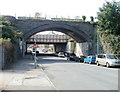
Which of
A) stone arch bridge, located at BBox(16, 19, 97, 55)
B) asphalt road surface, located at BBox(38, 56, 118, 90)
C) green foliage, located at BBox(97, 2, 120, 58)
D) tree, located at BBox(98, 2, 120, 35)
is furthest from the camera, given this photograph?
stone arch bridge, located at BBox(16, 19, 97, 55)

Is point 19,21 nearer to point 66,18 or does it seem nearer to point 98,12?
point 66,18

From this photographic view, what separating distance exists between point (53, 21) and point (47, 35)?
97.9 feet

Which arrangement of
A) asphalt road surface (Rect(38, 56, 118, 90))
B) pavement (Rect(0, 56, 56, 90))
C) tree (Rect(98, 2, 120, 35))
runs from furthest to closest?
tree (Rect(98, 2, 120, 35)), asphalt road surface (Rect(38, 56, 118, 90)), pavement (Rect(0, 56, 56, 90))

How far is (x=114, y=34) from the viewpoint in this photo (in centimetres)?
4116

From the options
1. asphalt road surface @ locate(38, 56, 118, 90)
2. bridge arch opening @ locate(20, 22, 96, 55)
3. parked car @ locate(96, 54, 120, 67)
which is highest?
bridge arch opening @ locate(20, 22, 96, 55)

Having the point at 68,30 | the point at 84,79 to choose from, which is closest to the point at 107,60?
the point at 84,79

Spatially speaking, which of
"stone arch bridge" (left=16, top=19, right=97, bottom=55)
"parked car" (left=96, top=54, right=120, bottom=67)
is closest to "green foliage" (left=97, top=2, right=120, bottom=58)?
"parked car" (left=96, top=54, right=120, bottom=67)

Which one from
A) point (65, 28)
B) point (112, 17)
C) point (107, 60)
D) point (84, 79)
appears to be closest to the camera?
point (84, 79)

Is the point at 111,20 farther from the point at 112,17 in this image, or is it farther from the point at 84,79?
the point at 84,79

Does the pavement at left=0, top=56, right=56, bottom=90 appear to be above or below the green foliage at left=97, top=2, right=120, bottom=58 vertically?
below

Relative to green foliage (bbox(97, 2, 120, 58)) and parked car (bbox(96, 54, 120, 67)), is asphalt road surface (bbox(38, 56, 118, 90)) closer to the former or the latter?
parked car (bbox(96, 54, 120, 67))

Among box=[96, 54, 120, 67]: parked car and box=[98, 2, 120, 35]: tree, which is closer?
box=[96, 54, 120, 67]: parked car

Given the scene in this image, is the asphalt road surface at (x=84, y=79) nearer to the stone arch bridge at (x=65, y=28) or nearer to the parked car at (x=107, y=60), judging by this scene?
the parked car at (x=107, y=60)

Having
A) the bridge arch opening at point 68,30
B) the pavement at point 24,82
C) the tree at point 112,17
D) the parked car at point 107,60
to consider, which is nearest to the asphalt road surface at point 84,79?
the pavement at point 24,82
